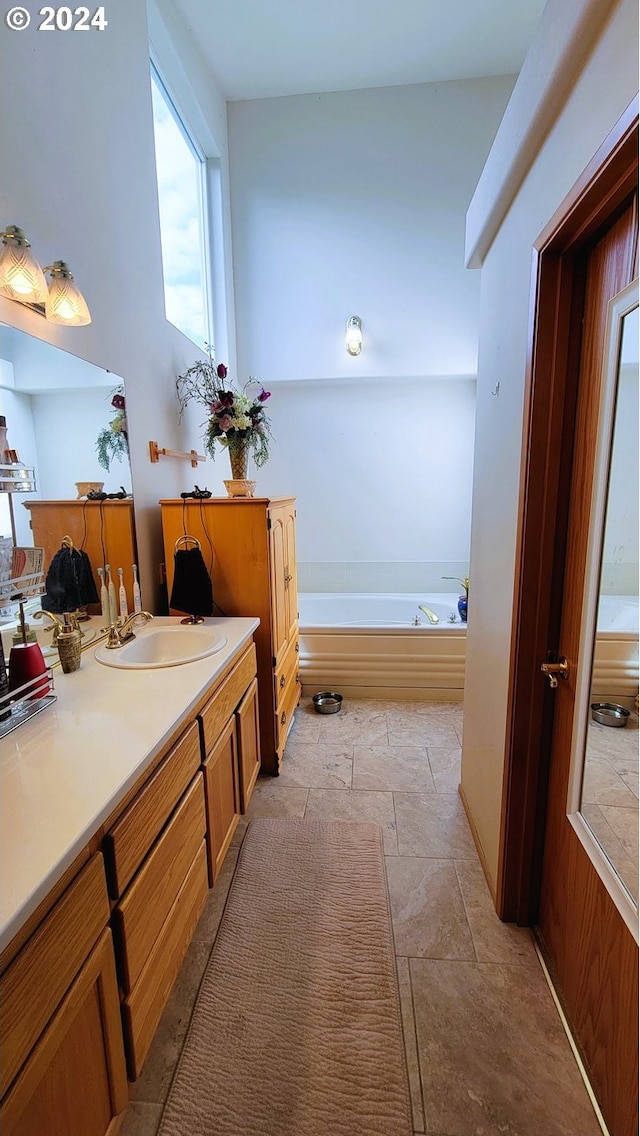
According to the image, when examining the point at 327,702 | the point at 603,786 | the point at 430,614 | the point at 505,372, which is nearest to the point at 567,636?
the point at 603,786

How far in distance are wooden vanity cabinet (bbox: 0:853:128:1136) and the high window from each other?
2747mm

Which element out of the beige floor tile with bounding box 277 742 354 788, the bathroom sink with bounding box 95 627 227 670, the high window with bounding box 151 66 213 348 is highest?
the high window with bounding box 151 66 213 348

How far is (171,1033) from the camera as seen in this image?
50.5 inches

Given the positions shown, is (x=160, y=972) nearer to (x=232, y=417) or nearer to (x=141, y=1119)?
(x=141, y=1119)

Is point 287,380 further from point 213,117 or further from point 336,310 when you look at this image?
point 213,117

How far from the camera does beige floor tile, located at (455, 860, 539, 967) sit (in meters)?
1.46

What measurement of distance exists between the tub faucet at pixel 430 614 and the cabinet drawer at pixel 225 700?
1.84 meters

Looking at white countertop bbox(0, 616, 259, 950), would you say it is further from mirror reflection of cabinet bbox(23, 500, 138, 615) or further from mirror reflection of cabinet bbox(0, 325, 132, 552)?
mirror reflection of cabinet bbox(0, 325, 132, 552)

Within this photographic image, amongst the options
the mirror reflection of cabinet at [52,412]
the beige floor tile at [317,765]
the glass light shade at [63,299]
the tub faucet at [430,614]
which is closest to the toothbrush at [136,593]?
the mirror reflection of cabinet at [52,412]

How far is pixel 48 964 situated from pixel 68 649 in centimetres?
91

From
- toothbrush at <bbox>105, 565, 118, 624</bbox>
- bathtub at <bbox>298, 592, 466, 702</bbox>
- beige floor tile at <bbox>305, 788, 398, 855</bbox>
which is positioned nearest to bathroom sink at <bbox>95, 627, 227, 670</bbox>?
toothbrush at <bbox>105, 565, 118, 624</bbox>

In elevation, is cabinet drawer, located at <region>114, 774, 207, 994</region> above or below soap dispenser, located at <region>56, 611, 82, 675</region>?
below

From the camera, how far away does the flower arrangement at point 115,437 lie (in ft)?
6.00

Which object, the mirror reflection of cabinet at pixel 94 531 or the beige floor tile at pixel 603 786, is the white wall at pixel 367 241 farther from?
the beige floor tile at pixel 603 786
